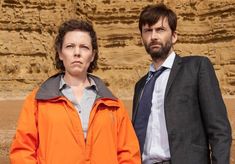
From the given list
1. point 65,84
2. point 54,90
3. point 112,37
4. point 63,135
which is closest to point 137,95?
point 65,84

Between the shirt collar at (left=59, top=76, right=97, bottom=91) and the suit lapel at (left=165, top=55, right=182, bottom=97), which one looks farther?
the suit lapel at (left=165, top=55, right=182, bottom=97)

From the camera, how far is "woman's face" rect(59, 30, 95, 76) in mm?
3344

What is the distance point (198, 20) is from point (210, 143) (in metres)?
14.2

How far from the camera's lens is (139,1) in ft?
55.4

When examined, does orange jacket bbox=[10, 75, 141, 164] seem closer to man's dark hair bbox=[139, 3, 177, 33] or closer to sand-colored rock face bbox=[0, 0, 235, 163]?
man's dark hair bbox=[139, 3, 177, 33]

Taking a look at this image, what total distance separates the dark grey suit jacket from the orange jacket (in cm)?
40

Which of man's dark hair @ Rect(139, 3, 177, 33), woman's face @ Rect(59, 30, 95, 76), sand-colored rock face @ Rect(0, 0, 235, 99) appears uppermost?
man's dark hair @ Rect(139, 3, 177, 33)

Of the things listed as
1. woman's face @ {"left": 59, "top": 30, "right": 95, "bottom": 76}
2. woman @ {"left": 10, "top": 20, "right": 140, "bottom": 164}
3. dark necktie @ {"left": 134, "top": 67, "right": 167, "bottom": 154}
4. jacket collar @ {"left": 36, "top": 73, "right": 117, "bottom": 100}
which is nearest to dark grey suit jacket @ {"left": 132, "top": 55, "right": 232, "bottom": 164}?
dark necktie @ {"left": 134, "top": 67, "right": 167, "bottom": 154}

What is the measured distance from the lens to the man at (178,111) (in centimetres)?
348

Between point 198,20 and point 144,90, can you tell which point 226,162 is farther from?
point 198,20

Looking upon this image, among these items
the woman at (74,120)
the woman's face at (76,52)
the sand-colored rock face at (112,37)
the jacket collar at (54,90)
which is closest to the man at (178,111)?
the woman at (74,120)

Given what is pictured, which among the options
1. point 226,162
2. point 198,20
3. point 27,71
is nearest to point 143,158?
point 226,162

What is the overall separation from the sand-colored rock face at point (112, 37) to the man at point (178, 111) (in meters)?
11.6

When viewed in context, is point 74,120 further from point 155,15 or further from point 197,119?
point 155,15
